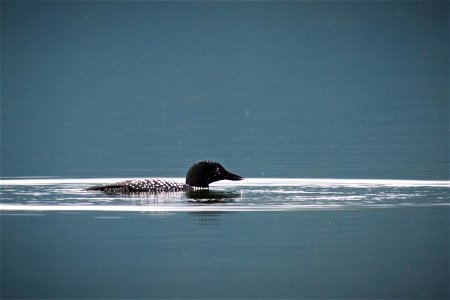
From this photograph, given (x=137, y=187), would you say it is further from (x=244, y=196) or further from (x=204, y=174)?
(x=244, y=196)

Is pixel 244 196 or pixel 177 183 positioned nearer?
pixel 244 196

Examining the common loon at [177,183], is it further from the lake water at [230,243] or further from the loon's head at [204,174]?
the lake water at [230,243]

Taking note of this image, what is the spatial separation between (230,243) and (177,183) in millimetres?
4448

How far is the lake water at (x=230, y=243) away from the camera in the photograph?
338 inches

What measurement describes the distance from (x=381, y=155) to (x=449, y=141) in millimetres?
7761

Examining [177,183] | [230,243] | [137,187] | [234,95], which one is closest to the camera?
[230,243]

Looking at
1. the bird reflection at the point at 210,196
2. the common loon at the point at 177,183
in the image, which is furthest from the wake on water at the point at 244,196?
the common loon at the point at 177,183

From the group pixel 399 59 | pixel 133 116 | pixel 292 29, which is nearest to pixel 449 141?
pixel 133 116

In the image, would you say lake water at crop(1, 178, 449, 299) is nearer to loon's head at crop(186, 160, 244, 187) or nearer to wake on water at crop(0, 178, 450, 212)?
wake on water at crop(0, 178, 450, 212)

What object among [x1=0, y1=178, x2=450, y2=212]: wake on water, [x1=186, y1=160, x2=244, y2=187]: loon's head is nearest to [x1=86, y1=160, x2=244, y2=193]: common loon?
[x1=186, y1=160, x2=244, y2=187]: loon's head

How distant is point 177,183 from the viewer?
48.4 ft

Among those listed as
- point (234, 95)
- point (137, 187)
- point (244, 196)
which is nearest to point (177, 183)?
point (137, 187)

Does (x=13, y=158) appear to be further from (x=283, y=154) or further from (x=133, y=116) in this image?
(x=133, y=116)

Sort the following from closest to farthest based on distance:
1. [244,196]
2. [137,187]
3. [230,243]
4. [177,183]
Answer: [230,243] < [244,196] < [137,187] < [177,183]
